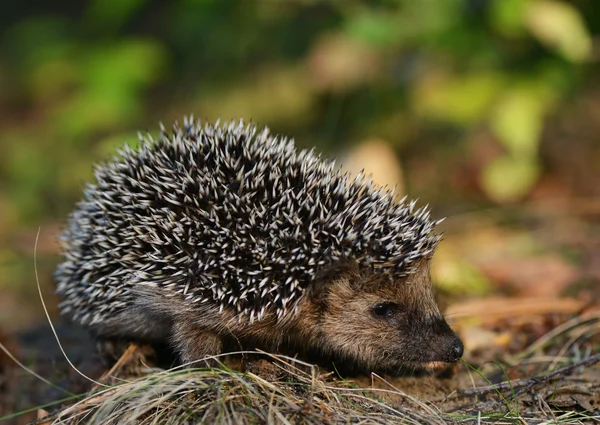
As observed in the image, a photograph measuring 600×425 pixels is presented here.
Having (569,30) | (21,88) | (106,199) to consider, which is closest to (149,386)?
(106,199)

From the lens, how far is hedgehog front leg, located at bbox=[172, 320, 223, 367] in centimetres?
467

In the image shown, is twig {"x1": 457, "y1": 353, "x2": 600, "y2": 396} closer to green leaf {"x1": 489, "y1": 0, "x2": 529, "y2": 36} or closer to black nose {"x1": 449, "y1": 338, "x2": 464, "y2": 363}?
black nose {"x1": 449, "y1": 338, "x2": 464, "y2": 363}

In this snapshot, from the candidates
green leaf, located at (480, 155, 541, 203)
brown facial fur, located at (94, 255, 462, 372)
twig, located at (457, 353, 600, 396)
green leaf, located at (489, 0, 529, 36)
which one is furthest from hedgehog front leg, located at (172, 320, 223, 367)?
green leaf, located at (480, 155, 541, 203)

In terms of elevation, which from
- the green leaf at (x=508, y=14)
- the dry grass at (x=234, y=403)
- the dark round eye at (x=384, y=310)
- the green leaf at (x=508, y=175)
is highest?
the green leaf at (x=508, y=14)

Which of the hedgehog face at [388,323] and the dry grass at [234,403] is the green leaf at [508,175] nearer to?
the hedgehog face at [388,323]

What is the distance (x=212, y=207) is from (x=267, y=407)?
1.33 m

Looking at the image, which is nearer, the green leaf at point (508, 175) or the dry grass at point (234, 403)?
the dry grass at point (234, 403)

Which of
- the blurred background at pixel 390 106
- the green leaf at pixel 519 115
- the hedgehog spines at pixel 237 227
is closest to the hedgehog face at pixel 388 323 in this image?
the hedgehog spines at pixel 237 227

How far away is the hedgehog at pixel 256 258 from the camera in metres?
4.50

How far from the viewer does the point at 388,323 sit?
4883 millimetres

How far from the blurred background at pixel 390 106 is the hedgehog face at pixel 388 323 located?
2739mm

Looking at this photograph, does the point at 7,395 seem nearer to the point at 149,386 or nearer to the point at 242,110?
the point at 149,386

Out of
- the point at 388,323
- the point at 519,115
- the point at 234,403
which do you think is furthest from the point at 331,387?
the point at 519,115

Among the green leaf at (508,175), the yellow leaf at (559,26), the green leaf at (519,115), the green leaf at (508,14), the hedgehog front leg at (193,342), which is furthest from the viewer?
the green leaf at (508,175)
